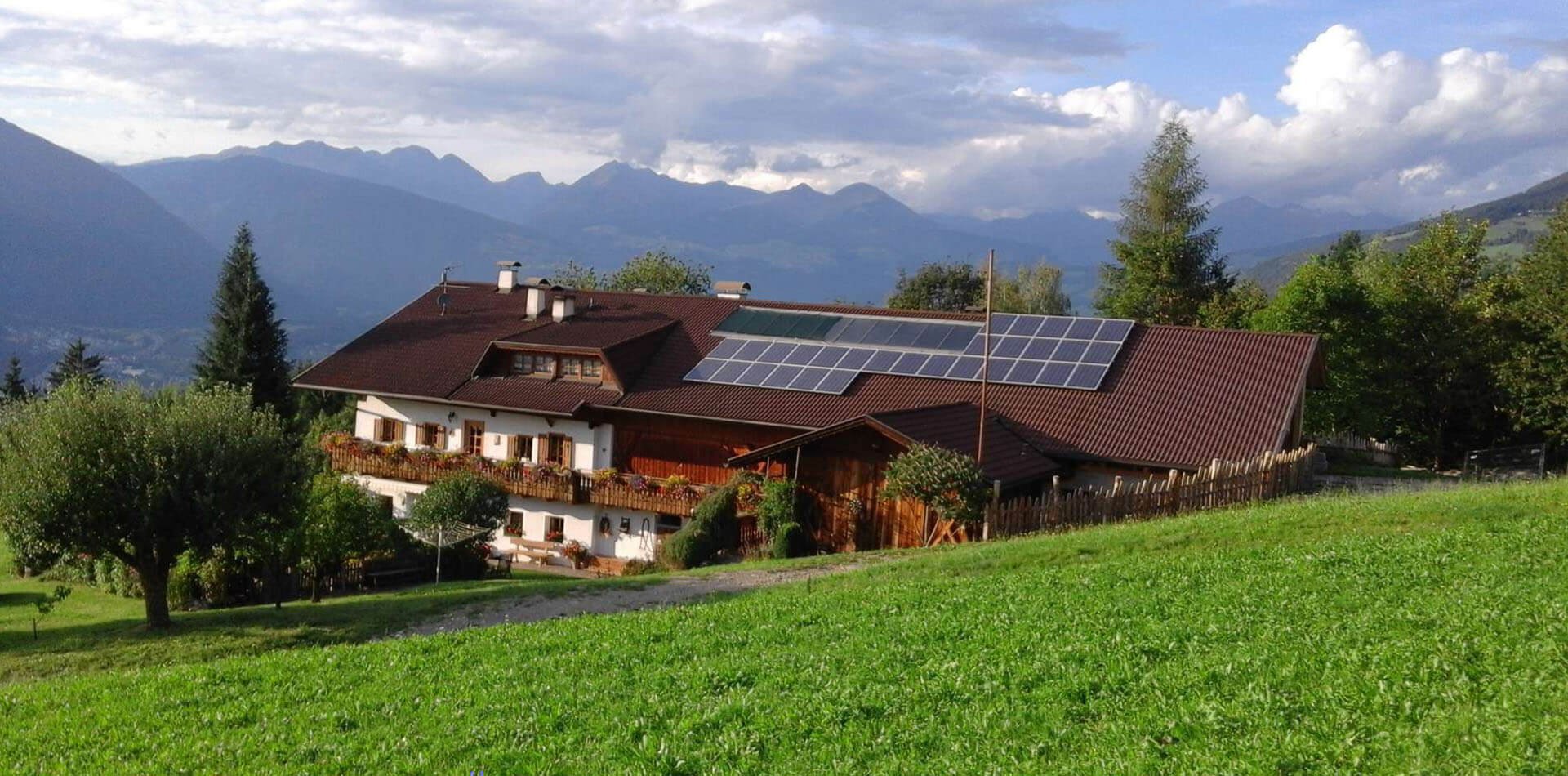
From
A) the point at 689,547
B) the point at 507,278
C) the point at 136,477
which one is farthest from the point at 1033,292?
the point at 136,477

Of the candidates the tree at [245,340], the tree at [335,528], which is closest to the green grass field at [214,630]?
the tree at [335,528]

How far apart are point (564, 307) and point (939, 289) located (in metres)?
41.9

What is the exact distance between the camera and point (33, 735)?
10602 millimetres

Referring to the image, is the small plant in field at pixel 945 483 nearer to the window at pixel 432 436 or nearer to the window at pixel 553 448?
the window at pixel 553 448

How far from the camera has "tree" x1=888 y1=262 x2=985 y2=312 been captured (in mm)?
78250

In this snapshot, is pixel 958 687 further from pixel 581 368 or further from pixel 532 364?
pixel 532 364

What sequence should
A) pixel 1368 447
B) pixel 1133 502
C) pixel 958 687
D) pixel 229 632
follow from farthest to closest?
pixel 1368 447 → pixel 1133 502 → pixel 229 632 → pixel 958 687

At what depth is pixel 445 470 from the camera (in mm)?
37219

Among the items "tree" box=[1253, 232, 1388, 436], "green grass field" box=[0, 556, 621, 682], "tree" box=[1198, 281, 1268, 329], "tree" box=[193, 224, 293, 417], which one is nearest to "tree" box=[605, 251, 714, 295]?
"tree" box=[193, 224, 293, 417]

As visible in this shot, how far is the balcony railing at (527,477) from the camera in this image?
111ft

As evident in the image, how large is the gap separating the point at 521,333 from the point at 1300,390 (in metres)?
25.6

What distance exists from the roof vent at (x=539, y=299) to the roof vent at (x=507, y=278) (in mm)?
3413

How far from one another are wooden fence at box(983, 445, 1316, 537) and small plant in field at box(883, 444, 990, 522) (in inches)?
28.6

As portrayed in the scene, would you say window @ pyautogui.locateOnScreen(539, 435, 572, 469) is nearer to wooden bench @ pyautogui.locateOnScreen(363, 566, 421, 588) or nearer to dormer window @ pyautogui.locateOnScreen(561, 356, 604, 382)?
dormer window @ pyautogui.locateOnScreen(561, 356, 604, 382)
